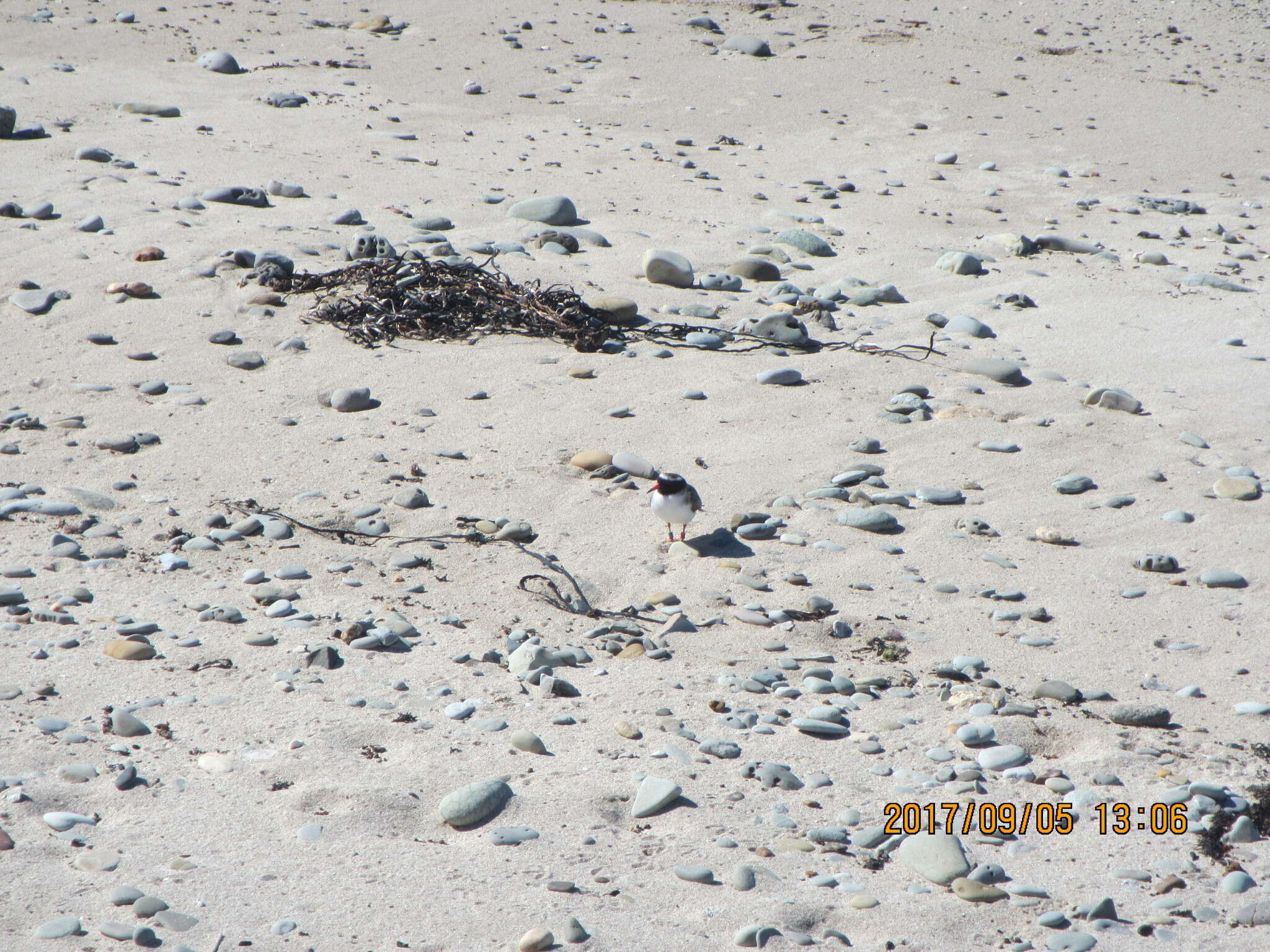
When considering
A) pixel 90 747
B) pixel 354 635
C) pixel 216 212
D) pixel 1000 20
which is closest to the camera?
pixel 90 747

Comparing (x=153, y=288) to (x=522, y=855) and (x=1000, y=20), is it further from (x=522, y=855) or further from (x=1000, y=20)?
(x=1000, y=20)

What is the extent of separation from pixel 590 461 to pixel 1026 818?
214 cm

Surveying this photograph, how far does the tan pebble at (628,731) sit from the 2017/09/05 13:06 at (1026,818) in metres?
0.62

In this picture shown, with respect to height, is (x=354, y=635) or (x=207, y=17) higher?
(x=207, y=17)

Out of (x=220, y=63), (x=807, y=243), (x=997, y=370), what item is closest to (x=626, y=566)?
(x=997, y=370)

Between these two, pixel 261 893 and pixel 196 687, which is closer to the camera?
pixel 261 893

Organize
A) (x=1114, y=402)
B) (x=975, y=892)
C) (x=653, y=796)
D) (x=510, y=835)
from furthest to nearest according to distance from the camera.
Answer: (x=1114, y=402), (x=653, y=796), (x=510, y=835), (x=975, y=892)

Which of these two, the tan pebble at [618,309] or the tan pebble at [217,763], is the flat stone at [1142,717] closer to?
the tan pebble at [217,763]

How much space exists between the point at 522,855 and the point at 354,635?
99 centimetres

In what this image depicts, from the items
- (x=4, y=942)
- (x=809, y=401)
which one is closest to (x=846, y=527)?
(x=809, y=401)

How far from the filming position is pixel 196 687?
2.90 metres

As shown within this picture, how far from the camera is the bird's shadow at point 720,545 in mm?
3727

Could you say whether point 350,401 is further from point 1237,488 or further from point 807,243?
point 1237,488

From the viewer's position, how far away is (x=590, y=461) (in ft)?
13.9
